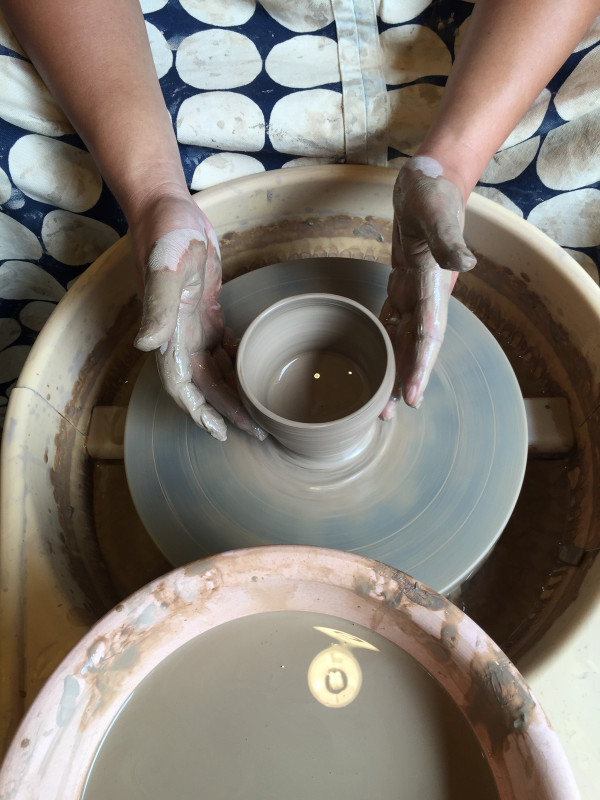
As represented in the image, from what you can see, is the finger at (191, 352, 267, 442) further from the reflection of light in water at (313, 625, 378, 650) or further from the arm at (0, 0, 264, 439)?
the reflection of light in water at (313, 625, 378, 650)

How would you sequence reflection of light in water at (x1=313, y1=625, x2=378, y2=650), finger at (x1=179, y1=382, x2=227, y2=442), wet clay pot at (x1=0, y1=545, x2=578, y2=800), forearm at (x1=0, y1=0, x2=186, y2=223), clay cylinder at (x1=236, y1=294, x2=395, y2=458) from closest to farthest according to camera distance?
wet clay pot at (x1=0, y1=545, x2=578, y2=800), reflection of light in water at (x1=313, y1=625, x2=378, y2=650), clay cylinder at (x1=236, y1=294, x2=395, y2=458), finger at (x1=179, y1=382, x2=227, y2=442), forearm at (x1=0, y1=0, x2=186, y2=223)

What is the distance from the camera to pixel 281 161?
137cm

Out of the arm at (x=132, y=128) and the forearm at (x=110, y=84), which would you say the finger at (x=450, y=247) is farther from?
the forearm at (x=110, y=84)

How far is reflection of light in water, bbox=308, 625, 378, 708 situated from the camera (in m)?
0.67

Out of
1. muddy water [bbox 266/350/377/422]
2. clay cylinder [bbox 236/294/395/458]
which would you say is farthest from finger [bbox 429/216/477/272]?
muddy water [bbox 266/350/377/422]

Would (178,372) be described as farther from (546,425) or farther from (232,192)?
(546,425)

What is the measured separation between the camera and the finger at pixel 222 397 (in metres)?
1.02

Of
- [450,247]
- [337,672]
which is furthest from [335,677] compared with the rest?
[450,247]

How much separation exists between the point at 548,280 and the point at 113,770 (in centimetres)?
118

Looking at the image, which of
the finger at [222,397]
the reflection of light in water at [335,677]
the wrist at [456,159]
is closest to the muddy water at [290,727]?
the reflection of light in water at [335,677]

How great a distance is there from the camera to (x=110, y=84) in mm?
1125

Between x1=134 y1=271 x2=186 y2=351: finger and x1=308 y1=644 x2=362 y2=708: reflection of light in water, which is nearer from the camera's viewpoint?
x1=308 y1=644 x2=362 y2=708: reflection of light in water

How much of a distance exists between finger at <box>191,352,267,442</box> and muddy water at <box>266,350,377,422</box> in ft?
0.21

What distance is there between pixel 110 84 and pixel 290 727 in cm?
121
